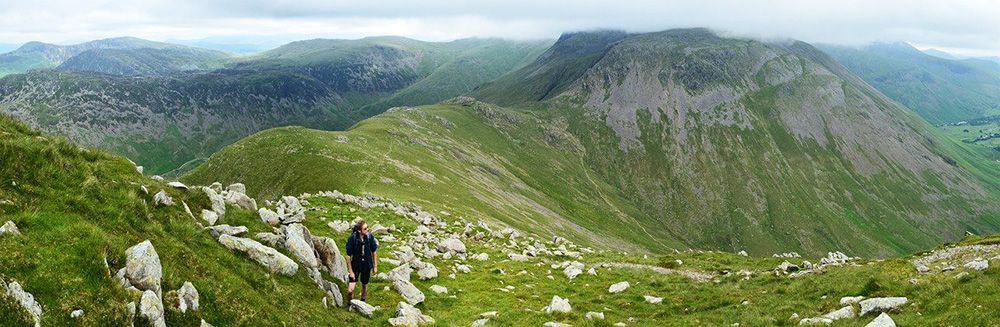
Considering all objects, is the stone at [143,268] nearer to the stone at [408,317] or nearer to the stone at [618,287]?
the stone at [408,317]

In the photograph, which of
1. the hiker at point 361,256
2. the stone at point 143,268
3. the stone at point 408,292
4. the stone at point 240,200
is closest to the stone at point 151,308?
the stone at point 143,268

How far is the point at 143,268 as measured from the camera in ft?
52.7

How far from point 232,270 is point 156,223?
138 inches

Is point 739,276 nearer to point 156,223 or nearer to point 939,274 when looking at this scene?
point 939,274

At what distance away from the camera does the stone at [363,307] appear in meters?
23.0

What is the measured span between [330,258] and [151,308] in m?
11.9

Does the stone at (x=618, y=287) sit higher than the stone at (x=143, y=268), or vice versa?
the stone at (x=143, y=268)

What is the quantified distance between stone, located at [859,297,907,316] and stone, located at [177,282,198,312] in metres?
24.7

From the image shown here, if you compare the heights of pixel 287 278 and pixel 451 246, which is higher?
pixel 287 278

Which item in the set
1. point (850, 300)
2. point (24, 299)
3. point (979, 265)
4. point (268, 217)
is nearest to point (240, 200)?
point (268, 217)

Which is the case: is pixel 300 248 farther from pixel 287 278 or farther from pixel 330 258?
pixel 287 278

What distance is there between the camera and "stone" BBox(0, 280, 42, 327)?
12578mm

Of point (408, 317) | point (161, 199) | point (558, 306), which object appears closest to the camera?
point (161, 199)

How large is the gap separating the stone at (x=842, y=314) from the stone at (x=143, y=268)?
24.6m
